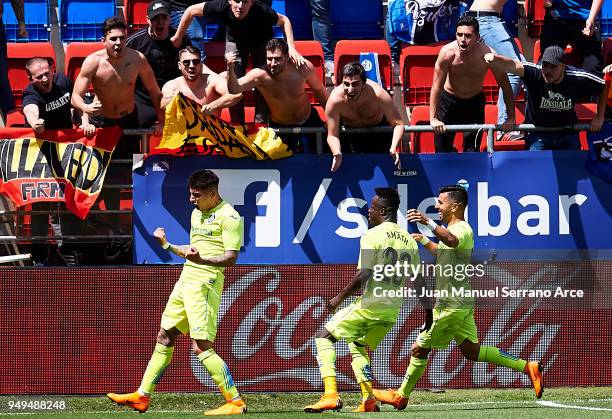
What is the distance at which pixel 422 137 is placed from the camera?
A: 1353 centimetres

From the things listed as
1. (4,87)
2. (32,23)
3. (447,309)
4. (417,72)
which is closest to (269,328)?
(447,309)

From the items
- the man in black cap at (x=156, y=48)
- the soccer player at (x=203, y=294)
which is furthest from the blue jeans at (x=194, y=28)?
the soccer player at (x=203, y=294)

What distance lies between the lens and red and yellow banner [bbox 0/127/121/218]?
472 inches

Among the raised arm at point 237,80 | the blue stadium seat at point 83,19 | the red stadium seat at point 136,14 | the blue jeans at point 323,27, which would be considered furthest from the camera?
the blue stadium seat at point 83,19

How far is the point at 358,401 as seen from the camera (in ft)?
40.1

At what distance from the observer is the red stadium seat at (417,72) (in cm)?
1400

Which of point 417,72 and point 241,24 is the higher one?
point 241,24

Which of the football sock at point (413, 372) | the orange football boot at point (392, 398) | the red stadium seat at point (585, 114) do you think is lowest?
the orange football boot at point (392, 398)

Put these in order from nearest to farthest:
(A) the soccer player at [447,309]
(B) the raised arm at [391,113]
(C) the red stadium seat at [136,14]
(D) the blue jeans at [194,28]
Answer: (A) the soccer player at [447,309], (B) the raised arm at [391,113], (D) the blue jeans at [194,28], (C) the red stadium seat at [136,14]

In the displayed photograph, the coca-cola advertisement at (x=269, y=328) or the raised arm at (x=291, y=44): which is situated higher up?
the raised arm at (x=291, y=44)

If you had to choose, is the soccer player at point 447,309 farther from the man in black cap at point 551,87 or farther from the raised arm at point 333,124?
the man in black cap at point 551,87

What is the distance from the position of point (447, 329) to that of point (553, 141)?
8.41 ft

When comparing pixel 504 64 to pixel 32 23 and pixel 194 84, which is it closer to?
pixel 194 84

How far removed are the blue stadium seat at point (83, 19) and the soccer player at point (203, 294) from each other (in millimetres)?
5145
